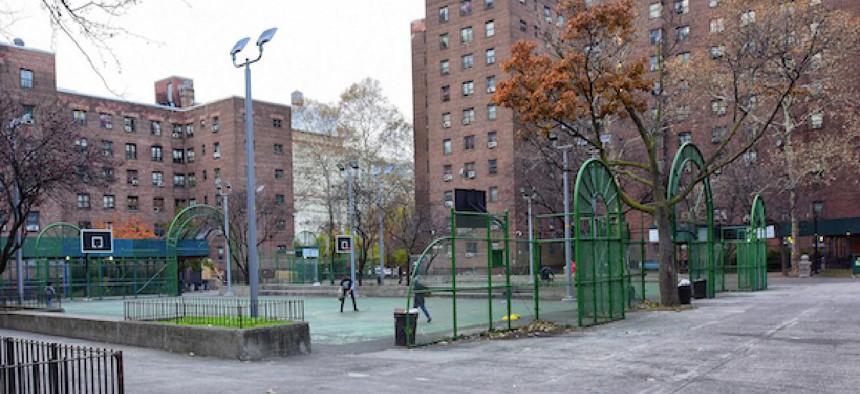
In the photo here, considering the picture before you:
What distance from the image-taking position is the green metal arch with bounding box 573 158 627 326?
69.7 ft

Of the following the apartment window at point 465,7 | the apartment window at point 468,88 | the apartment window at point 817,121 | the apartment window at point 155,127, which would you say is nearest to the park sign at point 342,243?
the apartment window at point 468,88

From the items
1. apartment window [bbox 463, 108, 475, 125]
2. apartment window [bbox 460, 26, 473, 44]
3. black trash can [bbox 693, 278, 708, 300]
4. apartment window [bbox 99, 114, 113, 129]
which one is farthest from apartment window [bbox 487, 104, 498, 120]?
black trash can [bbox 693, 278, 708, 300]

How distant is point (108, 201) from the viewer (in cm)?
7450

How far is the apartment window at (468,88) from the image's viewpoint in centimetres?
7462

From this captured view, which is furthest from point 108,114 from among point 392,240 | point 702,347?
point 702,347

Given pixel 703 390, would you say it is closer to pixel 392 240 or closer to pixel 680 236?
pixel 680 236

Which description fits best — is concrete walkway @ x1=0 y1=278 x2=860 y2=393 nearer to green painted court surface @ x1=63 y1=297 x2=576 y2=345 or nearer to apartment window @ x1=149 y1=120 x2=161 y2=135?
green painted court surface @ x1=63 y1=297 x2=576 y2=345

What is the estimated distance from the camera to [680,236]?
108 feet

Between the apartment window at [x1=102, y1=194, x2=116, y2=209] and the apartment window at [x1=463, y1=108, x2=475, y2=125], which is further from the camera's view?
the apartment window at [x1=463, y1=108, x2=475, y2=125]

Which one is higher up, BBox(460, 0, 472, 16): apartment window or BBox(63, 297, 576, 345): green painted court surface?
BBox(460, 0, 472, 16): apartment window

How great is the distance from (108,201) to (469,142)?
124 feet

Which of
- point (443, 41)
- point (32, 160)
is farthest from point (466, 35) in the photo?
point (32, 160)

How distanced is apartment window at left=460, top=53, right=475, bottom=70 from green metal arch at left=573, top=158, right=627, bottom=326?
169ft

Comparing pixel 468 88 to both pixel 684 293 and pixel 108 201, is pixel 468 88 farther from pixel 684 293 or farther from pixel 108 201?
pixel 684 293
